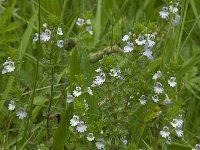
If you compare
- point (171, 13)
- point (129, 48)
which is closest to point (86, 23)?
point (171, 13)

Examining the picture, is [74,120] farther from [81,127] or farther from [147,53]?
[147,53]

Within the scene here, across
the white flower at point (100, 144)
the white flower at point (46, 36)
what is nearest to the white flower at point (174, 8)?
the white flower at point (46, 36)

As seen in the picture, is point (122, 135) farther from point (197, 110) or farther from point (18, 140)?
point (197, 110)

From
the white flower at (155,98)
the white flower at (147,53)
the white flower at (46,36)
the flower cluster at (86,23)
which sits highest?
the flower cluster at (86,23)

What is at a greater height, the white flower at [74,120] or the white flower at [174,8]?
the white flower at [174,8]

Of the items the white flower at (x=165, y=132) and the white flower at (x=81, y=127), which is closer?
the white flower at (x=81, y=127)

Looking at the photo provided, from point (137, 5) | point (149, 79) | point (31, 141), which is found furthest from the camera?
point (137, 5)

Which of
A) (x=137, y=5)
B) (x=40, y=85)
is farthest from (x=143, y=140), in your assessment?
(x=137, y=5)

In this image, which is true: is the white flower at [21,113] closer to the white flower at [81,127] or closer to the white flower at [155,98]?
the white flower at [81,127]

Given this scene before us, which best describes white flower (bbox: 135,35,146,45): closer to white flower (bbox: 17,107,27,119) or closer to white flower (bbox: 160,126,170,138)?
white flower (bbox: 160,126,170,138)
